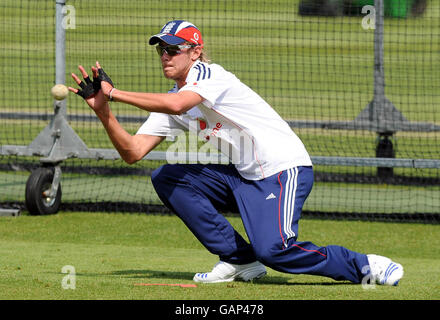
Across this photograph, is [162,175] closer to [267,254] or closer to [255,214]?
[255,214]

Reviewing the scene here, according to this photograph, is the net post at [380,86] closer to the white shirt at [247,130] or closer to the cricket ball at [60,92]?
the cricket ball at [60,92]

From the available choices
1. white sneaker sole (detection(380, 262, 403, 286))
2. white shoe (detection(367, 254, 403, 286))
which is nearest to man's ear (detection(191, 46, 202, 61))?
white shoe (detection(367, 254, 403, 286))

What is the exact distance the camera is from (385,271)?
18.0 ft

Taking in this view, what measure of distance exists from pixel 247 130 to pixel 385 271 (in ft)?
4.18

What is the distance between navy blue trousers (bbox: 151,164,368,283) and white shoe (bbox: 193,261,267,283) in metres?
0.04

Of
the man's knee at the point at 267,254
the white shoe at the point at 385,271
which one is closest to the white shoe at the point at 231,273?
the man's knee at the point at 267,254

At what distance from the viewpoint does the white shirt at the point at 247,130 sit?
5516 millimetres

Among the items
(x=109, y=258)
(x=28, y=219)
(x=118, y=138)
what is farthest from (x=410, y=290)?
(x=28, y=219)

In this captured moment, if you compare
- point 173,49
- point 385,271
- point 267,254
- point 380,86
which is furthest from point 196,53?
point 380,86

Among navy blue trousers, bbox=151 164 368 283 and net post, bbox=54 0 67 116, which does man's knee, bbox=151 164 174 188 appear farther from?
net post, bbox=54 0 67 116

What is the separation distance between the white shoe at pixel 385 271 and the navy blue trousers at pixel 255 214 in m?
0.06

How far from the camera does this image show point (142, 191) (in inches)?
405

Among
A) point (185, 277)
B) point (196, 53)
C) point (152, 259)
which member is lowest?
point (152, 259)
